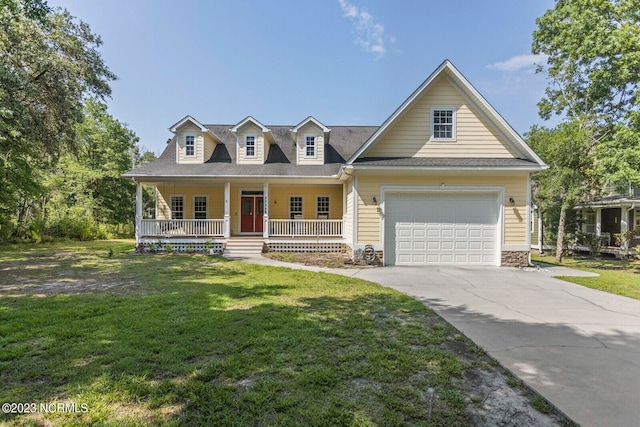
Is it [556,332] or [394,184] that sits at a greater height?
[394,184]

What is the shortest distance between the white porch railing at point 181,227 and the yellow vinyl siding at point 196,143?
3.34 metres

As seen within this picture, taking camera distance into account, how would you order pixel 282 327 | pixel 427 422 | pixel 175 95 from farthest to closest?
pixel 175 95
pixel 282 327
pixel 427 422

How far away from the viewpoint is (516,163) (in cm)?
1032

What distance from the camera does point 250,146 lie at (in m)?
15.8

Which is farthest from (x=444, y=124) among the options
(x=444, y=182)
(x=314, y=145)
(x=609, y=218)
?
(x=609, y=218)

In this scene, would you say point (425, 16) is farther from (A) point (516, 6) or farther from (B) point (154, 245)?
(B) point (154, 245)

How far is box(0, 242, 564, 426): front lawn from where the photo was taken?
253cm

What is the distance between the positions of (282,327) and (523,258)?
966cm

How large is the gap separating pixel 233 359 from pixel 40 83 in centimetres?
1480

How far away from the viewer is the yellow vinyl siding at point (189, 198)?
16047mm

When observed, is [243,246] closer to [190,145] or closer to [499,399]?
[190,145]

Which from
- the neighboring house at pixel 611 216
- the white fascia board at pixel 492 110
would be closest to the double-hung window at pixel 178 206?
the white fascia board at pixel 492 110

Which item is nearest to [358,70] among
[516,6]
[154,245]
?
[516,6]

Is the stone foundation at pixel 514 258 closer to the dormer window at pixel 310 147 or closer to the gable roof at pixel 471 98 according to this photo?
the gable roof at pixel 471 98
